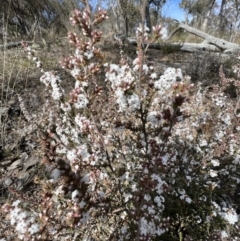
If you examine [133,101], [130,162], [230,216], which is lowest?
[230,216]

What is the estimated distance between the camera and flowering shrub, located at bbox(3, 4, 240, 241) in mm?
1085

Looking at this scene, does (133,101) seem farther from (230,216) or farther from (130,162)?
(230,216)

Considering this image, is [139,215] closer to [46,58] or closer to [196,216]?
[196,216]

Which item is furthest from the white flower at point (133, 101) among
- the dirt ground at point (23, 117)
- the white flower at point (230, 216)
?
the white flower at point (230, 216)

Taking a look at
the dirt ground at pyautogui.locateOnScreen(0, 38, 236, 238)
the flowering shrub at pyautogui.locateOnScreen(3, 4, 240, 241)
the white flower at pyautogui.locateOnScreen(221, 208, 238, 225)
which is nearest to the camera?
the flowering shrub at pyautogui.locateOnScreen(3, 4, 240, 241)

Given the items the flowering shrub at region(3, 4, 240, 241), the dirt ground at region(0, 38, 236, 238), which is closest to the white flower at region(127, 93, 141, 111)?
the flowering shrub at region(3, 4, 240, 241)

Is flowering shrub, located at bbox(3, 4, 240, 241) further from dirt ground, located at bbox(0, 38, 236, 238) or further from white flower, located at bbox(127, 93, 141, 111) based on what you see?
dirt ground, located at bbox(0, 38, 236, 238)

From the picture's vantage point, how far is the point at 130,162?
1.88 metres

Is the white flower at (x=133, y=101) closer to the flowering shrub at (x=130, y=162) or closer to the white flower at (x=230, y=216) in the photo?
the flowering shrub at (x=130, y=162)

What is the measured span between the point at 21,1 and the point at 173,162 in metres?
9.97

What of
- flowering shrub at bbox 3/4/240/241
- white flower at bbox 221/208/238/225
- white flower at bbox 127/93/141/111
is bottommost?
white flower at bbox 221/208/238/225

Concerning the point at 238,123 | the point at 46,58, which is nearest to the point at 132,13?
the point at 46,58

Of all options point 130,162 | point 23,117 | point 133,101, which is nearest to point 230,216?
point 130,162

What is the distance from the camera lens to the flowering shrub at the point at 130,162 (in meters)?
1.08
